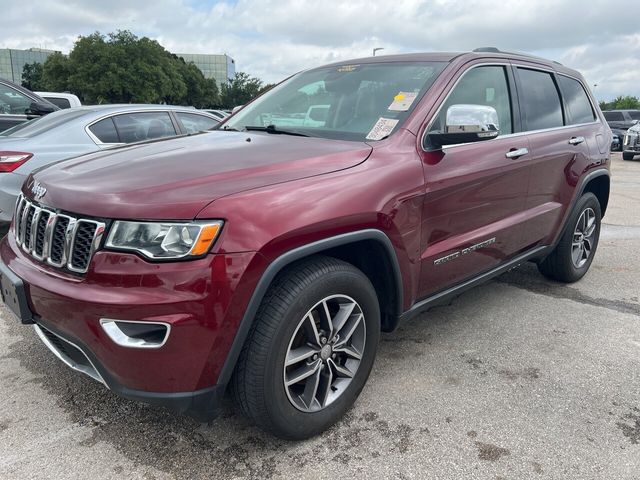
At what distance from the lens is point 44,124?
5.47 m

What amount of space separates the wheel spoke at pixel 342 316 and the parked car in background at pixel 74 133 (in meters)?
3.59

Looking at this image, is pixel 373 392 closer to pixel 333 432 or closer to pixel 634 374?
pixel 333 432

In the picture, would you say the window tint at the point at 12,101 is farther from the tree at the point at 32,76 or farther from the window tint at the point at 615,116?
the tree at the point at 32,76

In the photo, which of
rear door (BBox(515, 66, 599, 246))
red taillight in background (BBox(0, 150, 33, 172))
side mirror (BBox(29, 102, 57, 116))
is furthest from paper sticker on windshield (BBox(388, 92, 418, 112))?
side mirror (BBox(29, 102, 57, 116))

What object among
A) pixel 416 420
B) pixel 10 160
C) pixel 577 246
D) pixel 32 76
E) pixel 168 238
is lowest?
pixel 416 420

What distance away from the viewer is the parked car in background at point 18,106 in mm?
6816

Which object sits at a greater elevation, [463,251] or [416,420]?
[463,251]

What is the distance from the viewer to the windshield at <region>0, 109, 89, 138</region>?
5302 millimetres

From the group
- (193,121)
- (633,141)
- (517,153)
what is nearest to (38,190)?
(517,153)

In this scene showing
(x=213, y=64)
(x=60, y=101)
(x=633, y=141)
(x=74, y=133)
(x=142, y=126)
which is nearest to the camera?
(x=74, y=133)

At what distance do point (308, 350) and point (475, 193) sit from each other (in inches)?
55.4

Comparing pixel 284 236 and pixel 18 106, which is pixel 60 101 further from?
pixel 284 236

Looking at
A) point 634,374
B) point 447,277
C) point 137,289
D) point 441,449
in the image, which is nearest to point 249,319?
point 137,289

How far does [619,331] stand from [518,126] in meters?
1.55
